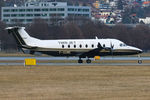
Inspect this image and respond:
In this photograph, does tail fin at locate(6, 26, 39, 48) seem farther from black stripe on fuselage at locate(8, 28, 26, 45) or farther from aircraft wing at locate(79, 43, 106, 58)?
aircraft wing at locate(79, 43, 106, 58)

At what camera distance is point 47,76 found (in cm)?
4903

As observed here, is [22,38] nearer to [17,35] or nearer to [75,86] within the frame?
[17,35]

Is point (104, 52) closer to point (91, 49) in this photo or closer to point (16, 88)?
point (91, 49)

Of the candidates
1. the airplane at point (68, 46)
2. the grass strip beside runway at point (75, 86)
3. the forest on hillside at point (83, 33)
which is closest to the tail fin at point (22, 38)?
the airplane at point (68, 46)

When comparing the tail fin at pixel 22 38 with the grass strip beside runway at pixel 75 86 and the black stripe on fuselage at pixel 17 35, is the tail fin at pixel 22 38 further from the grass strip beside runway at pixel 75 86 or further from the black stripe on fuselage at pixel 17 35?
the grass strip beside runway at pixel 75 86

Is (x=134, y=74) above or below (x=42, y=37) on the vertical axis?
above

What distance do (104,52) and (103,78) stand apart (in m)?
26.3

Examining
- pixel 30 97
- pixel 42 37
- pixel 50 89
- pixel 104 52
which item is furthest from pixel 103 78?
pixel 42 37

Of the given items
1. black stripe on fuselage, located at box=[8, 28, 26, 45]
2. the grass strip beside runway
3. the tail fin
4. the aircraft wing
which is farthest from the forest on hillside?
the grass strip beside runway

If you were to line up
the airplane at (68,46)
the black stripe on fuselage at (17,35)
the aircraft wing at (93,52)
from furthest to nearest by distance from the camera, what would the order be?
the black stripe on fuselage at (17,35) → the airplane at (68,46) → the aircraft wing at (93,52)

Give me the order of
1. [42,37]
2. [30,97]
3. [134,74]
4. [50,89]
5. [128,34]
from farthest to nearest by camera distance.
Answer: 1. [128,34]
2. [42,37]
3. [134,74]
4. [50,89]
5. [30,97]

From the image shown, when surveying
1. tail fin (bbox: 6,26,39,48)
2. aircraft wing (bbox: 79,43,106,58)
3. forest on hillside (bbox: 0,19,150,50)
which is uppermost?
tail fin (bbox: 6,26,39,48)

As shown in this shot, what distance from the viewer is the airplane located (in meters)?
72.8

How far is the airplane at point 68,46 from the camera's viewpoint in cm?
7275
